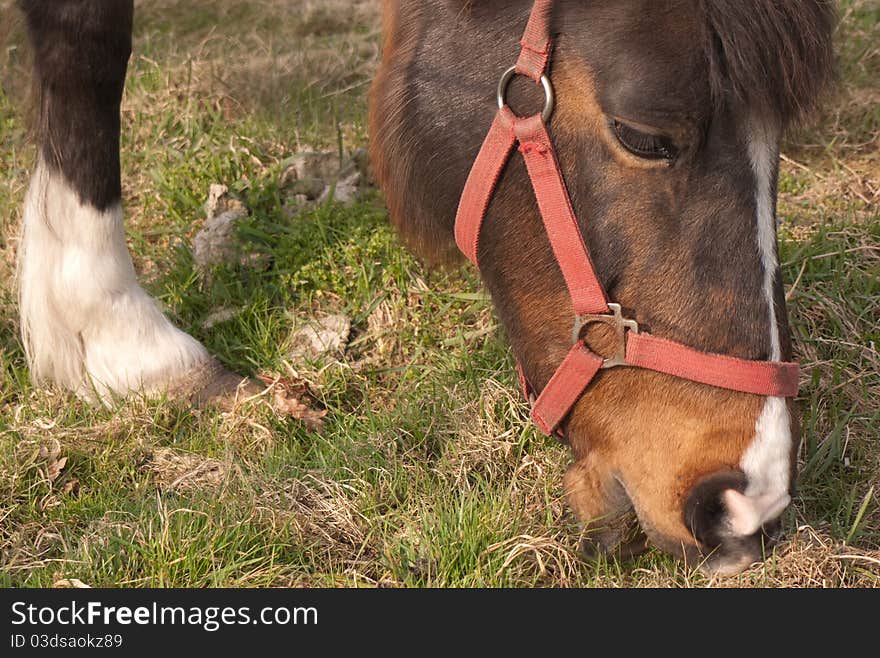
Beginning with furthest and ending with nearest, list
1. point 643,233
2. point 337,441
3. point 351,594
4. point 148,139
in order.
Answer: point 148,139
point 337,441
point 351,594
point 643,233

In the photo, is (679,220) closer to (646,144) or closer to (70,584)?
(646,144)

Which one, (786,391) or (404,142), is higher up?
(404,142)

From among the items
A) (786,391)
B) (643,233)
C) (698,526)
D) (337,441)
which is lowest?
(337,441)

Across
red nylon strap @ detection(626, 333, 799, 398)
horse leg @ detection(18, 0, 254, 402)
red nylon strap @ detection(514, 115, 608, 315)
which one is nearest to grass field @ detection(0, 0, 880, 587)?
horse leg @ detection(18, 0, 254, 402)

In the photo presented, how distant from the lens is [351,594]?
2332mm

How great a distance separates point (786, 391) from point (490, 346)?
135cm

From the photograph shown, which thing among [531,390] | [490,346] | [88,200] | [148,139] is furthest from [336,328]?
[148,139]

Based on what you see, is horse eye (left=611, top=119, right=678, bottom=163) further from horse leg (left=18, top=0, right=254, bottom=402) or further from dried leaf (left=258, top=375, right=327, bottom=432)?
horse leg (left=18, top=0, right=254, bottom=402)

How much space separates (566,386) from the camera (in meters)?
2.29

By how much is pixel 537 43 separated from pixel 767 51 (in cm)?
48

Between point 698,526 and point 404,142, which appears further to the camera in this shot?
point 404,142

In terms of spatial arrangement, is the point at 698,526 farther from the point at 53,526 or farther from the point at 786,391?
the point at 53,526

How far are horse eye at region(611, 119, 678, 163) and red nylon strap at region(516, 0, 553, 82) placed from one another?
227 mm

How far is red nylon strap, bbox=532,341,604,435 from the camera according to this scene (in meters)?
2.24
